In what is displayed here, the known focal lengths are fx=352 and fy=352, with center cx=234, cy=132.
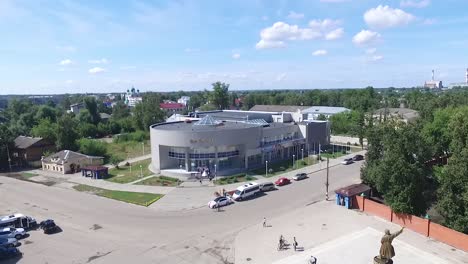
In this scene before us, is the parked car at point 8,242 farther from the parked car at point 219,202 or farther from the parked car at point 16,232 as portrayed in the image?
the parked car at point 219,202

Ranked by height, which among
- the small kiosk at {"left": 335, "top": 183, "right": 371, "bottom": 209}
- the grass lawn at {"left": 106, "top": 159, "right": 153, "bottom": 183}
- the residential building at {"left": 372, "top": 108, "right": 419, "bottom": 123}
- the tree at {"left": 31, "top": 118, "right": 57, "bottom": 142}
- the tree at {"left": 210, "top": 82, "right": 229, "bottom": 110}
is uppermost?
the tree at {"left": 210, "top": 82, "right": 229, "bottom": 110}

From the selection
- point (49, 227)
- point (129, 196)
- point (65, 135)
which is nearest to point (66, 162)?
point (65, 135)

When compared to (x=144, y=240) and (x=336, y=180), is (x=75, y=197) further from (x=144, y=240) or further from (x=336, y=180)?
(x=336, y=180)

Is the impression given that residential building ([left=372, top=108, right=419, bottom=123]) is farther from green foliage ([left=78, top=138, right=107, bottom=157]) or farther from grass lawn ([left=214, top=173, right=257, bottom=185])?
green foliage ([left=78, top=138, right=107, bottom=157])

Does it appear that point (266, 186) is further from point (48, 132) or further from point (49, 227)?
point (48, 132)

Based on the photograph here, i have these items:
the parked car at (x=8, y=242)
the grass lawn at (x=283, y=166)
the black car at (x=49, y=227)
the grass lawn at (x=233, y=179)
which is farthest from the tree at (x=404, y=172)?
the parked car at (x=8, y=242)

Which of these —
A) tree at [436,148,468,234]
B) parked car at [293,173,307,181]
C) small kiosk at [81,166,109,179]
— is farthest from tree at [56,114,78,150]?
tree at [436,148,468,234]

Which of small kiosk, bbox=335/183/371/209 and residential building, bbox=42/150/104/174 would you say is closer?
small kiosk, bbox=335/183/371/209
